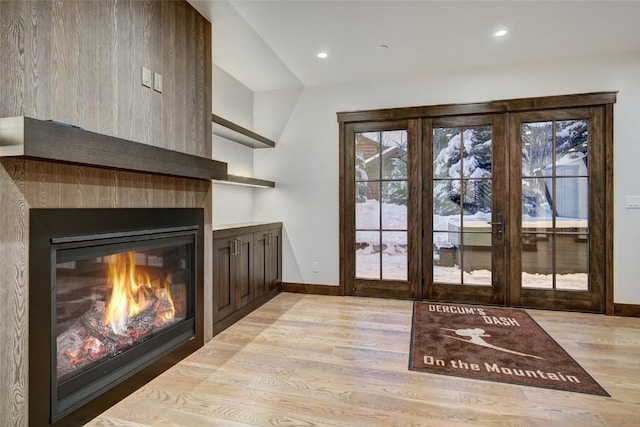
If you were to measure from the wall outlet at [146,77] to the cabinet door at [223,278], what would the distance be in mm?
1375

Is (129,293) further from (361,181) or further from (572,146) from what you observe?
(572,146)

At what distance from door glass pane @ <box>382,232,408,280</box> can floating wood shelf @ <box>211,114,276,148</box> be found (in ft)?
6.21

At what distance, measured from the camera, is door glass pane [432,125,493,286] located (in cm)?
404

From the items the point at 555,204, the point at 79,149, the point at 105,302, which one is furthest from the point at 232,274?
the point at 555,204

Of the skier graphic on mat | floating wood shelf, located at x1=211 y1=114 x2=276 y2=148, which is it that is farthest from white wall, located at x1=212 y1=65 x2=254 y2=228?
the skier graphic on mat

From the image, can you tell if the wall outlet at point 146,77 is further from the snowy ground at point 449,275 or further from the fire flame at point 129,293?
the snowy ground at point 449,275

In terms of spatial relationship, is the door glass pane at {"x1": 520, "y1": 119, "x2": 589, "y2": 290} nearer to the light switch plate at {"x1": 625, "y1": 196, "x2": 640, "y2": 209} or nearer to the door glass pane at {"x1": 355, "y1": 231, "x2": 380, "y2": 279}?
the light switch plate at {"x1": 625, "y1": 196, "x2": 640, "y2": 209}

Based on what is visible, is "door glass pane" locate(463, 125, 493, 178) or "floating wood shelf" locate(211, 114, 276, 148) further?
"door glass pane" locate(463, 125, 493, 178)

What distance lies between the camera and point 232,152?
4242 millimetres

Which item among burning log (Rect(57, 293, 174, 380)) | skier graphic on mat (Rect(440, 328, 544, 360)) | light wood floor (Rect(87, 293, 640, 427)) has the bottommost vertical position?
light wood floor (Rect(87, 293, 640, 427))

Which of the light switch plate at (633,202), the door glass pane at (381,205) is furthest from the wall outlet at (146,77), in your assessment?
the light switch plate at (633,202)

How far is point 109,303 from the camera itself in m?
2.16

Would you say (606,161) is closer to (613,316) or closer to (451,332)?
(613,316)

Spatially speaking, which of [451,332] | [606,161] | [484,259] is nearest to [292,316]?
[451,332]
